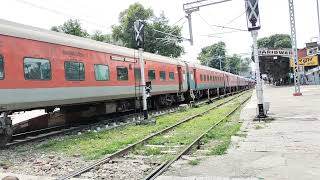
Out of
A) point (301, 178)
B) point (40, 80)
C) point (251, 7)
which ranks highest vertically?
point (251, 7)

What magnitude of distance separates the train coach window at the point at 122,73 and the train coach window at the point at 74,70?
333 centimetres

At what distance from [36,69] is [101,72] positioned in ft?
14.2

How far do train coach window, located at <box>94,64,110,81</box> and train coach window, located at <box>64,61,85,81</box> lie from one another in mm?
1077

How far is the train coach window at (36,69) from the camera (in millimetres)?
12412

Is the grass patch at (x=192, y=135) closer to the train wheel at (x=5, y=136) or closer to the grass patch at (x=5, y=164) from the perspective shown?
the train wheel at (x=5, y=136)

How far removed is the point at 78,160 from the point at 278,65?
7470 centimetres

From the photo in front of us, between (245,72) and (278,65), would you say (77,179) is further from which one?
(245,72)

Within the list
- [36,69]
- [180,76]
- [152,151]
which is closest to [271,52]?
[180,76]

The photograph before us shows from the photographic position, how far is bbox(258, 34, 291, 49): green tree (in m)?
87.1

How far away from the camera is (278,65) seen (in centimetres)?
8069

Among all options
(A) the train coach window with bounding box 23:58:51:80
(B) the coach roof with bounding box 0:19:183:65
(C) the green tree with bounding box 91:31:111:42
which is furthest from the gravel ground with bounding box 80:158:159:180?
(C) the green tree with bounding box 91:31:111:42

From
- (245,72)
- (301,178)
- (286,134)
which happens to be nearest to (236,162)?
(301,178)

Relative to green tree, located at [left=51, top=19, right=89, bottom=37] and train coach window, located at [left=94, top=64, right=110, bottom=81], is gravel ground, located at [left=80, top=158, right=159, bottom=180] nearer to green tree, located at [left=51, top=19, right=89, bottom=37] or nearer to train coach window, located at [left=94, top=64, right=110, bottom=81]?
train coach window, located at [left=94, top=64, right=110, bottom=81]

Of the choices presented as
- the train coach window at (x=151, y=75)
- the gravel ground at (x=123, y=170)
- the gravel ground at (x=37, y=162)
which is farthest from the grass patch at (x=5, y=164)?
the train coach window at (x=151, y=75)
